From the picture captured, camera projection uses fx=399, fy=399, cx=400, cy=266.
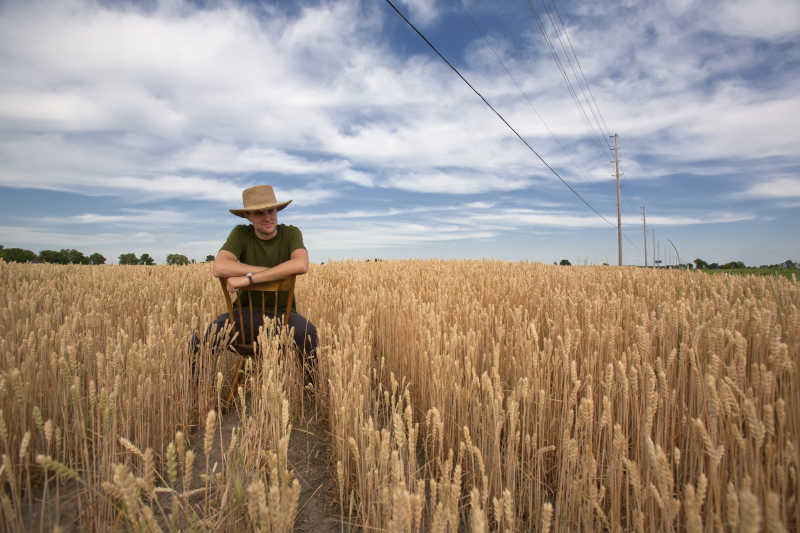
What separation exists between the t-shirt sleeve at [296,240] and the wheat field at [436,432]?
90 centimetres

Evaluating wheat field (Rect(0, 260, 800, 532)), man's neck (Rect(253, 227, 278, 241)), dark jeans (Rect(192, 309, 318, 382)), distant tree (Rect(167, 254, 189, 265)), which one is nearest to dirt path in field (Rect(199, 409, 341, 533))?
wheat field (Rect(0, 260, 800, 532))

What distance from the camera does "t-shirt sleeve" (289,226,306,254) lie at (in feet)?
11.2

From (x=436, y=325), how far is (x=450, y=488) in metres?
1.48

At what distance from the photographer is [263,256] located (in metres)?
3.48

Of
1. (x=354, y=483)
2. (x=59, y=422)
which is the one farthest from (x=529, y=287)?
(x=59, y=422)

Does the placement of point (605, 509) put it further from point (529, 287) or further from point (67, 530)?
point (529, 287)

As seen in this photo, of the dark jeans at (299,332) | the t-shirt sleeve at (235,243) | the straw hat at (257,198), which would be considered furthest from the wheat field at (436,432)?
the straw hat at (257,198)

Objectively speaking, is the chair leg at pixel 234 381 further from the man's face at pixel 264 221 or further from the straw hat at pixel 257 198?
the straw hat at pixel 257 198

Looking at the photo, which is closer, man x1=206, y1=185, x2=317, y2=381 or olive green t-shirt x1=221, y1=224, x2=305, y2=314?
man x1=206, y1=185, x2=317, y2=381

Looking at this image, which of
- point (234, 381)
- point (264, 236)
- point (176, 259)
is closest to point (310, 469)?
point (234, 381)

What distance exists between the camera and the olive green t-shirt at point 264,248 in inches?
135

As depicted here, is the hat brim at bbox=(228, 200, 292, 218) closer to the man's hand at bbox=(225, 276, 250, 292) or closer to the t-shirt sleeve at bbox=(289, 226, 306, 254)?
the t-shirt sleeve at bbox=(289, 226, 306, 254)

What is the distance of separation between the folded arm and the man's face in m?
0.34

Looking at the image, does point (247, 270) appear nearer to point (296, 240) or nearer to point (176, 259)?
point (296, 240)
